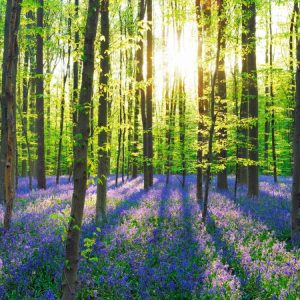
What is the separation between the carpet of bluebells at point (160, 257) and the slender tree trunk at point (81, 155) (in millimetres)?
167

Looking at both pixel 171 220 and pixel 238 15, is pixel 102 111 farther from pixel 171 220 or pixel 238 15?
pixel 238 15

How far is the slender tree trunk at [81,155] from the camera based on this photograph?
3.93 m

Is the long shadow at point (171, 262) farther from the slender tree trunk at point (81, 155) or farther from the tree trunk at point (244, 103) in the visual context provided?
the tree trunk at point (244, 103)

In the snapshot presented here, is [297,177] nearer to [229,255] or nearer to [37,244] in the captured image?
[229,255]

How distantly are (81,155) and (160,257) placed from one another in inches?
153

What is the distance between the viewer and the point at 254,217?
1104cm

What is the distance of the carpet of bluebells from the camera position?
18.5 ft

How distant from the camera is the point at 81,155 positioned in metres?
3.93

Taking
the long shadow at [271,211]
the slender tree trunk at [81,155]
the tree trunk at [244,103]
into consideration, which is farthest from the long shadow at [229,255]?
the tree trunk at [244,103]

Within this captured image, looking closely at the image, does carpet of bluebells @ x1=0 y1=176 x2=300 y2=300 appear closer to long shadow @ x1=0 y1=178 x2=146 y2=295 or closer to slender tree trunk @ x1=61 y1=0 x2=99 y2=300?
long shadow @ x1=0 y1=178 x2=146 y2=295

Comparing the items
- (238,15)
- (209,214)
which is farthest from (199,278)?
(238,15)

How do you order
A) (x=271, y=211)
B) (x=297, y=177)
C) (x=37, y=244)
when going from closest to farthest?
(x=37, y=244) → (x=297, y=177) → (x=271, y=211)

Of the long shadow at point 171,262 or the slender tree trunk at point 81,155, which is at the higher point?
the slender tree trunk at point 81,155

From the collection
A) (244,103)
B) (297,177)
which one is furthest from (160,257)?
(244,103)
